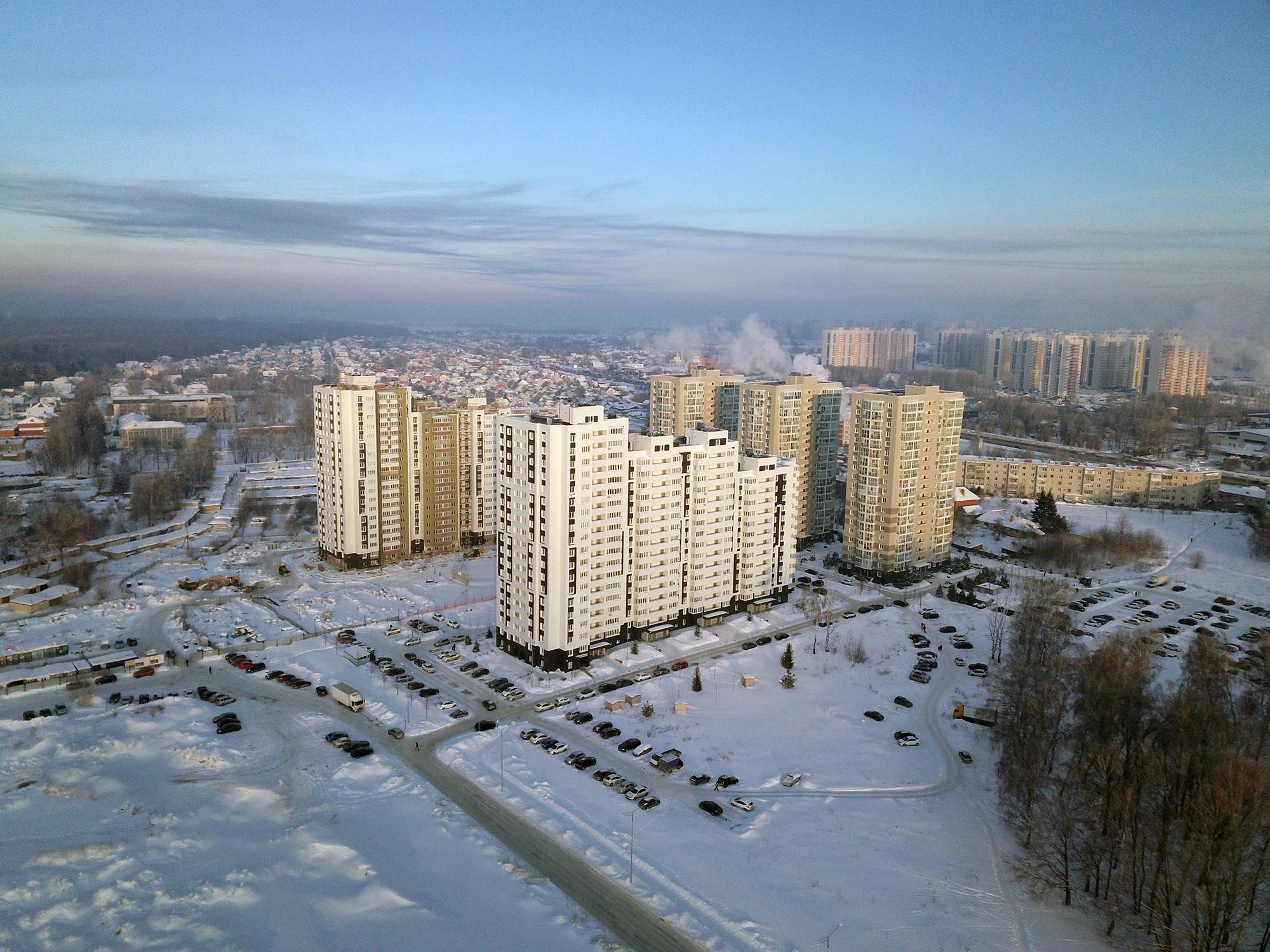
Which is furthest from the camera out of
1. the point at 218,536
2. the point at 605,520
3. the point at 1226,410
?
the point at 1226,410

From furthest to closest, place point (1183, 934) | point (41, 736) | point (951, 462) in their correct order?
1. point (951, 462)
2. point (41, 736)
3. point (1183, 934)

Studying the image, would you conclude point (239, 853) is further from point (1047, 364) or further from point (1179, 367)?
point (1047, 364)

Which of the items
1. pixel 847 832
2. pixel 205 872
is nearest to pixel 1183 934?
pixel 847 832

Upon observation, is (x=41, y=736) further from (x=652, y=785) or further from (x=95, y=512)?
(x=95, y=512)

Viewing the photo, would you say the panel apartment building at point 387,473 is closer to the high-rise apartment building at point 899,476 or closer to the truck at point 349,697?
the truck at point 349,697

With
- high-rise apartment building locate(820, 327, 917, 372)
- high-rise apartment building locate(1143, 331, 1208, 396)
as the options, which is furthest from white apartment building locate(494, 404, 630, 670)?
high-rise apartment building locate(820, 327, 917, 372)

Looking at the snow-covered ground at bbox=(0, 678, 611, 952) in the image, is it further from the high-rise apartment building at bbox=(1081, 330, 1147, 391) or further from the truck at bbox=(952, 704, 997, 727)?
the high-rise apartment building at bbox=(1081, 330, 1147, 391)

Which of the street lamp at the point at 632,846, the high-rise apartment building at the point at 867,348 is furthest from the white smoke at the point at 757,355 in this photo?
the street lamp at the point at 632,846
